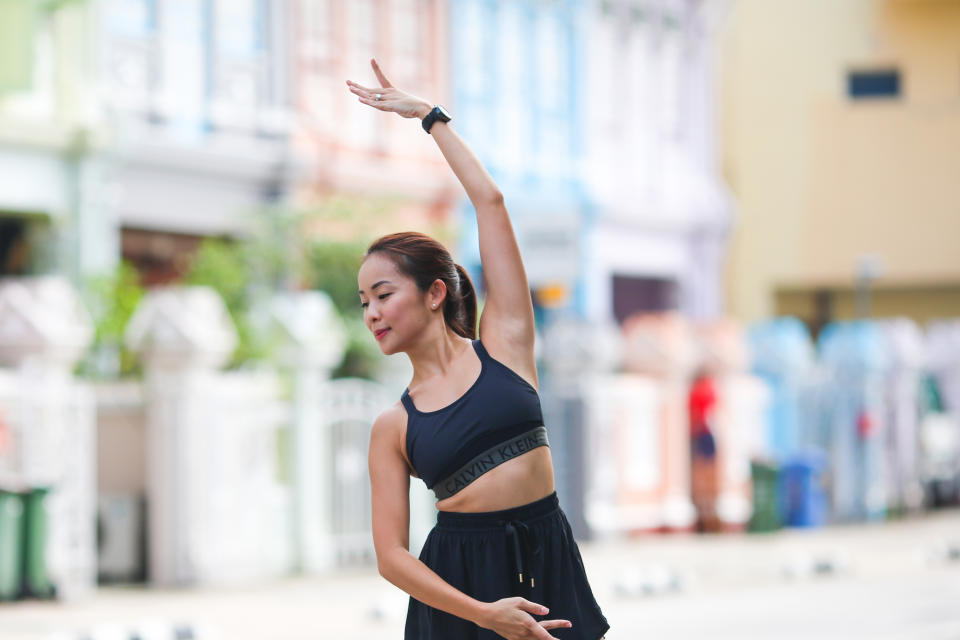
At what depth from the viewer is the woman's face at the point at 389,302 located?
3631 millimetres

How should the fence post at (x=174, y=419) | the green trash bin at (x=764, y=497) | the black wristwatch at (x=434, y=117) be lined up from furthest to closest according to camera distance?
the green trash bin at (x=764, y=497)
the fence post at (x=174, y=419)
the black wristwatch at (x=434, y=117)

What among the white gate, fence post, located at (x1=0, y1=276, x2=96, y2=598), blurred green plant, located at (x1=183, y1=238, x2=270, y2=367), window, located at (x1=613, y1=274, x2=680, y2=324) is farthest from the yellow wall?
fence post, located at (x1=0, y1=276, x2=96, y2=598)

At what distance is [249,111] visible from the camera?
20203 millimetres

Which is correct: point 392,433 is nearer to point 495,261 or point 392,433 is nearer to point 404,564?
point 404,564

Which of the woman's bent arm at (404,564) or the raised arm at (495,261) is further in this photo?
the raised arm at (495,261)

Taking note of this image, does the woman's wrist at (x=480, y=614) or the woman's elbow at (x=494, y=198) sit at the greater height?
the woman's elbow at (x=494, y=198)

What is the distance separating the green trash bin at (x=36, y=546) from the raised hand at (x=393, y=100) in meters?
8.87

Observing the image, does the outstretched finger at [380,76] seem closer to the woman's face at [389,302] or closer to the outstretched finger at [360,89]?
the outstretched finger at [360,89]

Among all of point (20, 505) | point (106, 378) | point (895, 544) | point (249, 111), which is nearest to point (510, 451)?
point (20, 505)

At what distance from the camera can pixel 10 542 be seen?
39.3 ft

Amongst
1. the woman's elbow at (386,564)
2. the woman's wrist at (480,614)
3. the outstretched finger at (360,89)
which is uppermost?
the outstretched finger at (360,89)

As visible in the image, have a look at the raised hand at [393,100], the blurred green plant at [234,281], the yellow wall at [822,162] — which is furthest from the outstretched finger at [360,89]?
the yellow wall at [822,162]

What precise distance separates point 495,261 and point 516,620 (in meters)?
0.79

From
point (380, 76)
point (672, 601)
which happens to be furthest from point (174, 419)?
point (380, 76)
